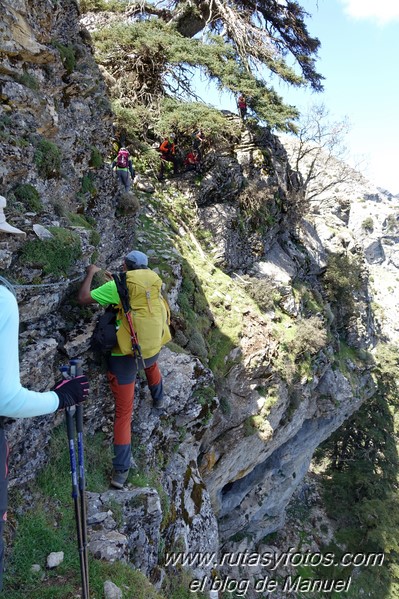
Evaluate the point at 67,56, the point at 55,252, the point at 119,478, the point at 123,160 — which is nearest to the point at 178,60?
the point at 123,160

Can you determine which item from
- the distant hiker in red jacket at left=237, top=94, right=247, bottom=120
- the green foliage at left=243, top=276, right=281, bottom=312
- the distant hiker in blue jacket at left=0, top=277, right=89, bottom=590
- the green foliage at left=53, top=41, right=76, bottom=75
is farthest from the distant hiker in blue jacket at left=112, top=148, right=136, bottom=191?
the distant hiker in blue jacket at left=0, top=277, right=89, bottom=590

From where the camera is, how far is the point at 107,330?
5.24 meters

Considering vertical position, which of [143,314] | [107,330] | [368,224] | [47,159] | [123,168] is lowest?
[107,330]

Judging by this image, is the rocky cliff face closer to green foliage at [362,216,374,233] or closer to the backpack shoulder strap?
the backpack shoulder strap

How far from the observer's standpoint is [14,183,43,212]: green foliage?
16.7ft

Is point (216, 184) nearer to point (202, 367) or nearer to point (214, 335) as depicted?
point (214, 335)

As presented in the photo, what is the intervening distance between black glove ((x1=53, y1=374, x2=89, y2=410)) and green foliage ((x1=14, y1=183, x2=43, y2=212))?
3.05 metres

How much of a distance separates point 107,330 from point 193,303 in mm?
5832

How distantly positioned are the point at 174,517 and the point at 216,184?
1240 cm

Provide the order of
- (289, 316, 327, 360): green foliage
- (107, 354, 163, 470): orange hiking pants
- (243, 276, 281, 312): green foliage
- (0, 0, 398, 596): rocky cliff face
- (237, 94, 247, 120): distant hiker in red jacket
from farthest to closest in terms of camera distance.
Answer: (237, 94, 247, 120): distant hiker in red jacket < (289, 316, 327, 360): green foliage < (243, 276, 281, 312): green foliage < (107, 354, 163, 470): orange hiking pants < (0, 0, 398, 596): rocky cliff face

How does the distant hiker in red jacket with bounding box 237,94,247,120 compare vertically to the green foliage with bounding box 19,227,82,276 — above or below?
above

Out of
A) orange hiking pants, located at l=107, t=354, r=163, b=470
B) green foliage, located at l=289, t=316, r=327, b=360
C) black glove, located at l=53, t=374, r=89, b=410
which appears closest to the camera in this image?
black glove, located at l=53, t=374, r=89, b=410

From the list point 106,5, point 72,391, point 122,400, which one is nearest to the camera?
point 72,391

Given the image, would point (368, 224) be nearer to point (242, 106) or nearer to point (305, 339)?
point (242, 106)
